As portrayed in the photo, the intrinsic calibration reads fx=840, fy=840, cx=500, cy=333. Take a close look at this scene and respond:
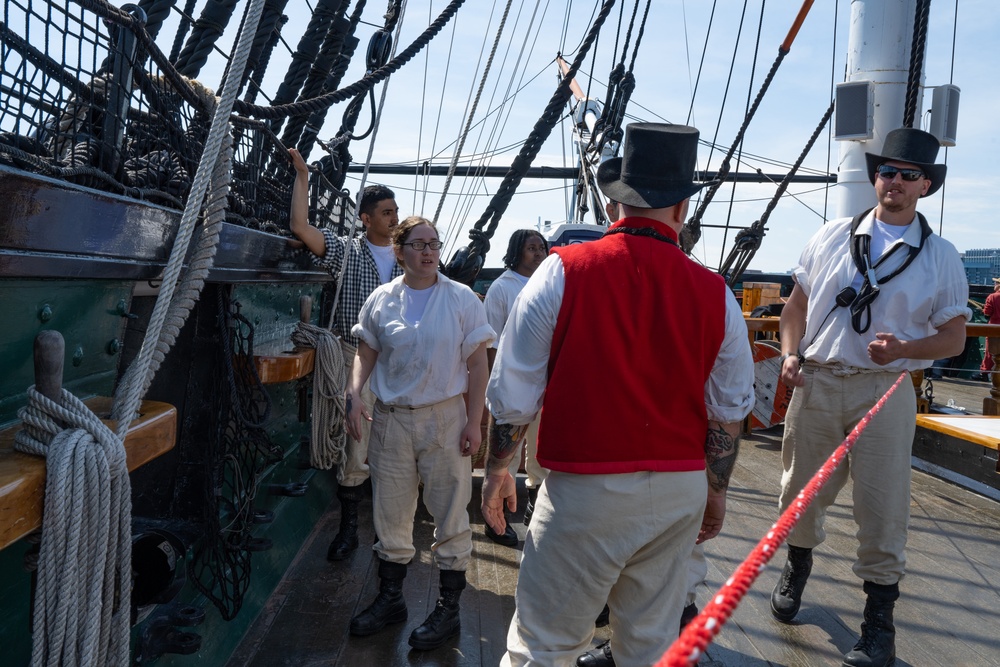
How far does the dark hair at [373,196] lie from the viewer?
4.48 m

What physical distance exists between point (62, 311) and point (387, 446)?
1583 mm

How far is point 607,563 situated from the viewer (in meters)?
2.07

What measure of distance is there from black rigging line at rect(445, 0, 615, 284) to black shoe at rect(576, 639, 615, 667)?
267 cm

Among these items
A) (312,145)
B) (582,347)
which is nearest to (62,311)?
(582,347)

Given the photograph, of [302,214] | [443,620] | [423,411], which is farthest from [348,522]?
[302,214]

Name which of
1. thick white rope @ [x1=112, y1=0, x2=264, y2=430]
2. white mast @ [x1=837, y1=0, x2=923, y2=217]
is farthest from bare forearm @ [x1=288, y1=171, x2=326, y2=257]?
white mast @ [x1=837, y1=0, x2=923, y2=217]

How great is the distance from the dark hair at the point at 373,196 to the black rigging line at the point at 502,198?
2.87 feet

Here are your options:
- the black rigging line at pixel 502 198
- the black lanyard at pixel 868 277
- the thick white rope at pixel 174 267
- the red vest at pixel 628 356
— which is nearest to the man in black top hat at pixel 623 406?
the red vest at pixel 628 356

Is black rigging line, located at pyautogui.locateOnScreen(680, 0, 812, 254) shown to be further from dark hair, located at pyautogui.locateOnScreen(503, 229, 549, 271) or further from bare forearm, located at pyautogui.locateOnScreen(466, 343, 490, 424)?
bare forearm, located at pyautogui.locateOnScreen(466, 343, 490, 424)

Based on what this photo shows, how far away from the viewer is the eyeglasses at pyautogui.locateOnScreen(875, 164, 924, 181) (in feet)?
10.6

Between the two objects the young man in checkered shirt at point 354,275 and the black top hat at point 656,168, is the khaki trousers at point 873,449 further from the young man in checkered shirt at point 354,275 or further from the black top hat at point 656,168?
the young man in checkered shirt at point 354,275

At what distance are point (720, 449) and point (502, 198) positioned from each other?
337cm

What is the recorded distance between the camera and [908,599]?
3.85 m

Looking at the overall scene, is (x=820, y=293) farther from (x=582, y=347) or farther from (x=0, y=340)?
(x=0, y=340)
